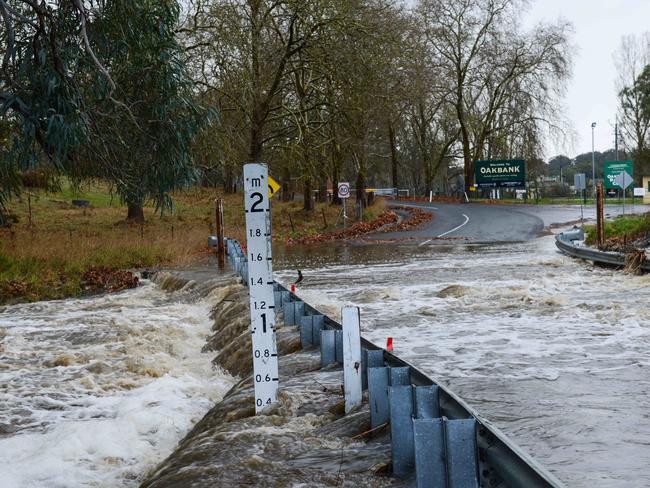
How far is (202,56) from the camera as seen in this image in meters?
28.4

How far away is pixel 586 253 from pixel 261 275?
1517 centimetres

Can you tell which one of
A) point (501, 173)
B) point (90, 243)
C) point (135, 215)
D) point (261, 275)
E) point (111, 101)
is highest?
point (111, 101)

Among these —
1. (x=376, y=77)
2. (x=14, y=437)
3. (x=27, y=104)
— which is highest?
(x=376, y=77)

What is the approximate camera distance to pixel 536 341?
33.0 feet

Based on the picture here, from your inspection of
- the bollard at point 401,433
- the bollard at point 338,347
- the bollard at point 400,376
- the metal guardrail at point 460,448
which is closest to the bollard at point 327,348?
the bollard at point 338,347

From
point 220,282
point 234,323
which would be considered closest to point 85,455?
point 234,323

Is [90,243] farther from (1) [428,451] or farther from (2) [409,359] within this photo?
(1) [428,451]

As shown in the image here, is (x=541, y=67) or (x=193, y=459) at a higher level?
(x=541, y=67)

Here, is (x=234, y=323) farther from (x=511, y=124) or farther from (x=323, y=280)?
(x=511, y=124)

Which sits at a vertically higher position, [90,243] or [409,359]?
[90,243]


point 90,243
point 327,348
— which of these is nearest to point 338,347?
point 327,348

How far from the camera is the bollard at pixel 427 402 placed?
17.8 feet

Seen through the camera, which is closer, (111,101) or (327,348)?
(327,348)

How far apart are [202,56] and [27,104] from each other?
13.9 metres
